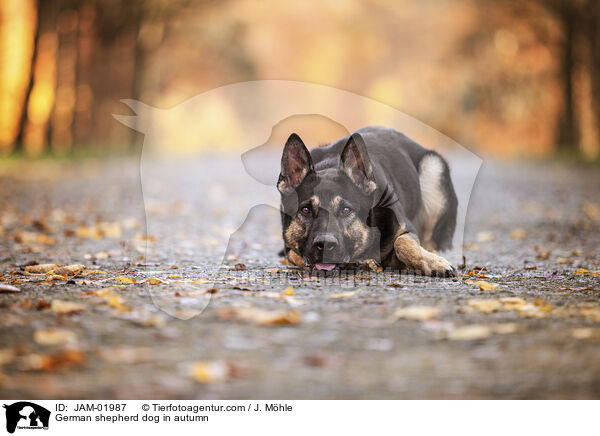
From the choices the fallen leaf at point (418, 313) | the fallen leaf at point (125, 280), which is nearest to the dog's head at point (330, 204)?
the fallen leaf at point (418, 313)

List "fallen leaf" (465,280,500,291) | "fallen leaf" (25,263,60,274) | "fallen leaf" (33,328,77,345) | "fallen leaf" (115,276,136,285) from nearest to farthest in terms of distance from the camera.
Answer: "fallen leaf" (33,328,77,345), "fallen leaf" (465,280,500,291), "fallen leaf" (115,276,136,285), "fallen leaf" (25,263,60,274)

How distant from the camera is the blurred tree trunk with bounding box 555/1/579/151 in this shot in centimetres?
2430

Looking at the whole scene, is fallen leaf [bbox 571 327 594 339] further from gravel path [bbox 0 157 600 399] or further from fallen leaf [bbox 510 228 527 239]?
fallen leaf [bbox 510 228 527 239]

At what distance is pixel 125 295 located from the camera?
16.4ft

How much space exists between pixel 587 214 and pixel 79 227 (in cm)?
814

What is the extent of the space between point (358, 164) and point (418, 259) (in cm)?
98

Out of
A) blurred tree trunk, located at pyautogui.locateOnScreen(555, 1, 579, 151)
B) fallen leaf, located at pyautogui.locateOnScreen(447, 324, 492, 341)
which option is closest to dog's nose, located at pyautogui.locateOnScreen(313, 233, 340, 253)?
fallen leaf, located at pyautogui.locateOnScreen(447, 324, 492, 341)

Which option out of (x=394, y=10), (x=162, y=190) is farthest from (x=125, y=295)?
(x=394, y=10)

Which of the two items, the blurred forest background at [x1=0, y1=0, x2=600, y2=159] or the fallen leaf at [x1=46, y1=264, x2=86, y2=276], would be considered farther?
the blurred forest background at [x1=0, y1=0, x2=600, y2=159]

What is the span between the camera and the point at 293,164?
19.8 feet

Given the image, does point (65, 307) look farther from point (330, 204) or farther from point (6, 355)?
point (330, 204)

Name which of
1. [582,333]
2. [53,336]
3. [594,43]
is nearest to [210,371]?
[53,336]
